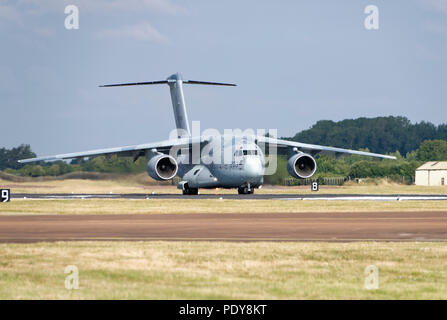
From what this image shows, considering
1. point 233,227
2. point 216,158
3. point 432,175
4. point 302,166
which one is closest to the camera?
point 233,227

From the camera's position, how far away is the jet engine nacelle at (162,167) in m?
53.2

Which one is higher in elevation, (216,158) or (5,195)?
(216,158)

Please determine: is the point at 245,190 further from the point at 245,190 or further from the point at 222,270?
the point at 222,270

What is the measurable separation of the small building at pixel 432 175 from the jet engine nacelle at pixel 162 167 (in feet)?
171

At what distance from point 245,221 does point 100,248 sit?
10454mm

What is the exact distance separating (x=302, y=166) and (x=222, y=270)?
40.8 meters

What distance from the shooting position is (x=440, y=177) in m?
98.2

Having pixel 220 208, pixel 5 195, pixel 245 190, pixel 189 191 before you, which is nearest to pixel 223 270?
pixel 220 208

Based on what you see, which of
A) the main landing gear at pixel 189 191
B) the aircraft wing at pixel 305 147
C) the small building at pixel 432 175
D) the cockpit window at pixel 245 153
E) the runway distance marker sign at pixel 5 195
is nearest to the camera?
the runway distance marker sign at pixel 5 195

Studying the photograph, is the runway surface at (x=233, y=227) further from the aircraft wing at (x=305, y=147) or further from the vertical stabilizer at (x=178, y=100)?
the vertical stabilizer at (x=178, y=100)

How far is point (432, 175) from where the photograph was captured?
99250mm

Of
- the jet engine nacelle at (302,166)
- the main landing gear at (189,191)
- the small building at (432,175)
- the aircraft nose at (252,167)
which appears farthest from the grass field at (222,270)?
the small building at (432,175)
